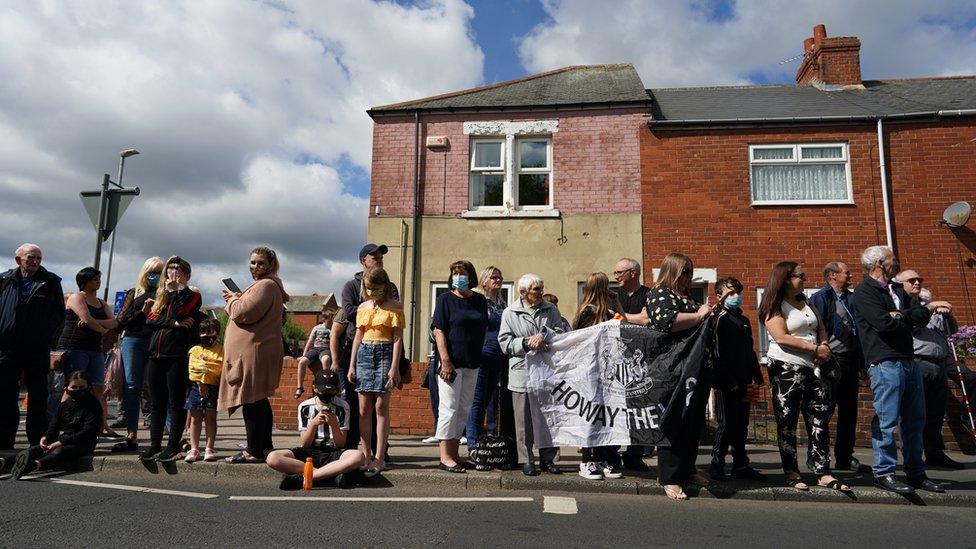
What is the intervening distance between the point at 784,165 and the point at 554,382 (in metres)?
9.41

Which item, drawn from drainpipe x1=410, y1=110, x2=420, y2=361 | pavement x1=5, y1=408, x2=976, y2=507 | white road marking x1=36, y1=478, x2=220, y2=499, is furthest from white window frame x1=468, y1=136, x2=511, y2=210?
white road marking x1=36, y1=478, x2=220, y2=499

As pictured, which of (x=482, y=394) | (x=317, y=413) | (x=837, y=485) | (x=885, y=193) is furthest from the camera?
(x=885, y=193)

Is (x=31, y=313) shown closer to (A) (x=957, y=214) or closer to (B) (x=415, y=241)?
(B) (x=415, y=241)

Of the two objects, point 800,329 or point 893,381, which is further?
point 800,329

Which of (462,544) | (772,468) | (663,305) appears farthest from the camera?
(772,468)

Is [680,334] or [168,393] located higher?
[680,334]

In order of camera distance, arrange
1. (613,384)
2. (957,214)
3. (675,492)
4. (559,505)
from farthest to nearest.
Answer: (957,214), (613,384), (675,492), (559,505)

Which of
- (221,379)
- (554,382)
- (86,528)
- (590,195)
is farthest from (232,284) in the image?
(590,195)

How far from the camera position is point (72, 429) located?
5938 mm

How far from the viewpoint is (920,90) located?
48.4 feet

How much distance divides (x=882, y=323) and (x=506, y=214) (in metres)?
8.70

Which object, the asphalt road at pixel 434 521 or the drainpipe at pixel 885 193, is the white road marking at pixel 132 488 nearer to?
the asphalt road at pixel 434 521

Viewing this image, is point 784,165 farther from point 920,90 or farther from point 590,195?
point 920,90

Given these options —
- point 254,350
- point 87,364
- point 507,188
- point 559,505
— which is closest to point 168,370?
point 254,350
